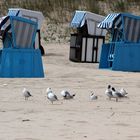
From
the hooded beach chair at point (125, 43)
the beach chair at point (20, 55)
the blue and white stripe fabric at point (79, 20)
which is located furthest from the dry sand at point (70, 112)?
the blue and white stripe fabric at point (79, 20)

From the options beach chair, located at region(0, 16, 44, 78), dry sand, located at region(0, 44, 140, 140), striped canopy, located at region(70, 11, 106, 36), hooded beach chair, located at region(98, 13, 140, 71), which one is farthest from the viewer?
striped canopy, located at region(70, 11, 106, 36)

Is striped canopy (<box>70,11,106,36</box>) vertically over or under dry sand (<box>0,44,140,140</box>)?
over

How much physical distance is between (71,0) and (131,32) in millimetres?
19765

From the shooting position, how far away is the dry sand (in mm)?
8578

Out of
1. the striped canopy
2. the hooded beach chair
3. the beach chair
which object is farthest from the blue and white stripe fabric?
the beach chair

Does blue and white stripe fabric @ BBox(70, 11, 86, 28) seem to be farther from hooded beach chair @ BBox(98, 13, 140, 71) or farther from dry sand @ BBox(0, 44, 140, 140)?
dry sand @ BBox(0, 44, 140, 140)

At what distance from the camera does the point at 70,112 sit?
35.3 ft

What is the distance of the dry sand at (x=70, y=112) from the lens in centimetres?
858

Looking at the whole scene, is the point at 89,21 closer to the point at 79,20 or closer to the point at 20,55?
the point at 79,20

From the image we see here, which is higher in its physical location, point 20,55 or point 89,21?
point 89,21

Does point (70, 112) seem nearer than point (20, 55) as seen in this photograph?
Yes

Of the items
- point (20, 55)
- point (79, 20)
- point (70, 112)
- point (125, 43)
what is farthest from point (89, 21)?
point (70, 112)

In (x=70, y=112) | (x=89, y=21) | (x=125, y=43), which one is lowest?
(x=70, y=112)

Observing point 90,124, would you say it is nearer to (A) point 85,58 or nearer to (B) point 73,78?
(B) point 73,78
